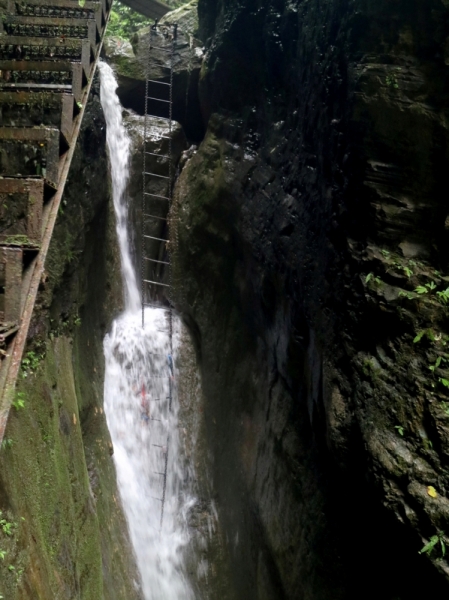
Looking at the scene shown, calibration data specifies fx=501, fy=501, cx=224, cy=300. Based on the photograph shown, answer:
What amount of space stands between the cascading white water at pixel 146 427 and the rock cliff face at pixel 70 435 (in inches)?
21.4

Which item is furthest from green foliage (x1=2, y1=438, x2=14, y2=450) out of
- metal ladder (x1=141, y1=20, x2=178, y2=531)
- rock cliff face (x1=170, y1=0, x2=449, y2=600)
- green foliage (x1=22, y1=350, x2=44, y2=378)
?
metal ladder (x1=141, y1=20, x2=178, y2=531)

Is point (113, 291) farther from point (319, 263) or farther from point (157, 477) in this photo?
point (319, 263)

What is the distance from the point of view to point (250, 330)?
914cm

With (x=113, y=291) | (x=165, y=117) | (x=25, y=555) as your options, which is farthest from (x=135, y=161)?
(x=25, y=555)

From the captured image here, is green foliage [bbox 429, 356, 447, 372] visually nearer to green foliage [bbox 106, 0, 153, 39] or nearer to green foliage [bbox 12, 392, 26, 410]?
green foliage [bbox 12, 392, 26, 410]

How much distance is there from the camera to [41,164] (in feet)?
17.8

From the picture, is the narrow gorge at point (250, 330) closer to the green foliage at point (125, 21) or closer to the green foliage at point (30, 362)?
the green foliage at point (30, 362)

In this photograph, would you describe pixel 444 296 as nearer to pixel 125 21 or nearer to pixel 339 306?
pixel 339 306

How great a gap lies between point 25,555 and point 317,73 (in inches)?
253

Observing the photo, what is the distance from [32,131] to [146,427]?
6.83 meters

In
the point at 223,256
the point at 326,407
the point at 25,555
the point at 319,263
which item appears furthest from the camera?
the point at 223,256

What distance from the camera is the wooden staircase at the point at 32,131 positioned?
3.13m

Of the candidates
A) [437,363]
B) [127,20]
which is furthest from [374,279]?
[127,20]

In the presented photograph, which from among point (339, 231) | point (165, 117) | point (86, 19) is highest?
point (86, 19)
